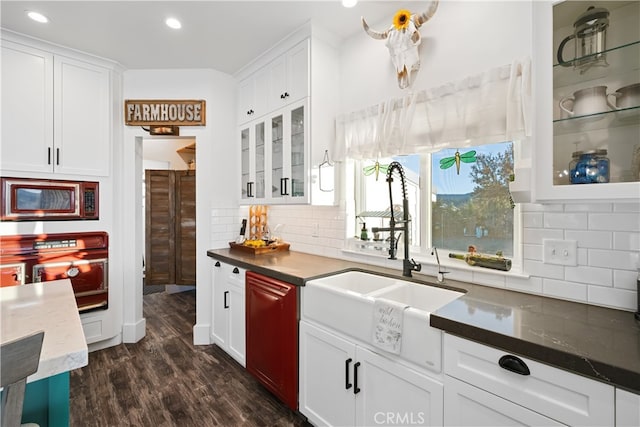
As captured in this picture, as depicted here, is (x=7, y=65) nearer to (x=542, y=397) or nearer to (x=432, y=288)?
(x=432, y=288)

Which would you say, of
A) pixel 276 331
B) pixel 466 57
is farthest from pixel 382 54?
pixel 276 331

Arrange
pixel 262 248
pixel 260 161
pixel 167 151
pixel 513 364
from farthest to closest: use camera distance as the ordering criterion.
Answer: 1. pixel 167 151
2. pixel 260 161
3. pixel 262 248
4. pixel 513 364

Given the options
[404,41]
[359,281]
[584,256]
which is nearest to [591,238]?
[584,256]

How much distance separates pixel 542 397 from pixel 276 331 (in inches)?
56.5

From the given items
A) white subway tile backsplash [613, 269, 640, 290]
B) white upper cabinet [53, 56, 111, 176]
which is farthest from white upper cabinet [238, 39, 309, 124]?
white subway tile backsplash [613, 269, 640, 290]

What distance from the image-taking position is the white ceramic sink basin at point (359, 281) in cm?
195

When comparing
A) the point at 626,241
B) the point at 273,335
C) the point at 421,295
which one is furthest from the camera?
the point at 273,335

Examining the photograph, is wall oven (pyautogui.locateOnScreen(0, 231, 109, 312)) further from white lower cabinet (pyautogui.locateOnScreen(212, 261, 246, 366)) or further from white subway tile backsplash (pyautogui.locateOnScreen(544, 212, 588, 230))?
white subway tile backsplash (pyautogui.locateOnScreen(544, 212, 588, 230))

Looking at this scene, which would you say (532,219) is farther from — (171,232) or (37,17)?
(171,232)

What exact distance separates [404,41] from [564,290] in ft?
5.43

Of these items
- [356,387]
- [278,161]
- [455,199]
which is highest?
[278,161]

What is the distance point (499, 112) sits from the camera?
1635mm

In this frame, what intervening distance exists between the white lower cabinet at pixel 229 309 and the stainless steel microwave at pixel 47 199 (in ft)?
4.16

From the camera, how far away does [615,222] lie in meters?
1.36
